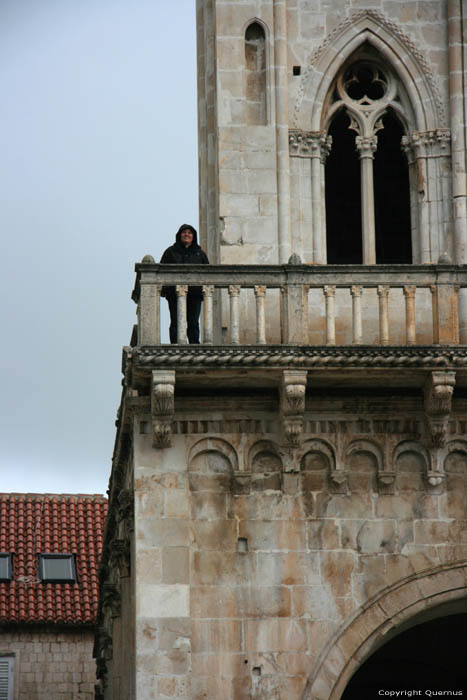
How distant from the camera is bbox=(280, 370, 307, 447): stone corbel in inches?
966

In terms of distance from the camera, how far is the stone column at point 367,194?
2741cm

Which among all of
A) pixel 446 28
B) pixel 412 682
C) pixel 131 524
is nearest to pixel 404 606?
pixel 131 524

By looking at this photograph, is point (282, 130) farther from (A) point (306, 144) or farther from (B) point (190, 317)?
(B) point (190, 317)

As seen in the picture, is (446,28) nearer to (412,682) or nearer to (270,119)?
(270,119)

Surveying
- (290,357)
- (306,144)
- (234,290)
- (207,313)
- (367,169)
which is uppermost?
(306,144)

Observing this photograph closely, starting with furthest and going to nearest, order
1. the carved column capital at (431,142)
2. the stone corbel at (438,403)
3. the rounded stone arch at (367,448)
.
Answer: the carved column capital at (431,142) → the rounded stone arch at (367,448) → the stone corbel at (438,403)

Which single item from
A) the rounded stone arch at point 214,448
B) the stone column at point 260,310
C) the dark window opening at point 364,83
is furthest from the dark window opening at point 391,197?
the rounded stone arch at point 214,448

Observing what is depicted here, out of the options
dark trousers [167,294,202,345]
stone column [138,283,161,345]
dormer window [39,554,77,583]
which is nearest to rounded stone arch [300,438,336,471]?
dark trousers [167,294,202,345]

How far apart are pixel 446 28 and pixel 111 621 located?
10.5m

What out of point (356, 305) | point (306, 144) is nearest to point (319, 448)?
point (356, 305)

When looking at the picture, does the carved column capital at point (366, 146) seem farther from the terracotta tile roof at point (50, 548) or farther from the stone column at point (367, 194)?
the terracotta tile roof at point (50, 548)

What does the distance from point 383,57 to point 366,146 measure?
1294mm

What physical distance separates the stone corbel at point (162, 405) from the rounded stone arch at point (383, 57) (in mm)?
4818

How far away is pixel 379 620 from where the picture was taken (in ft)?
→ 80.8
